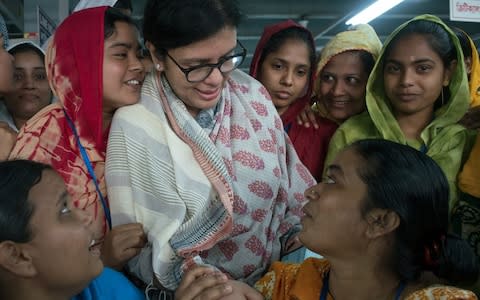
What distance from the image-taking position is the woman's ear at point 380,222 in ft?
4.01

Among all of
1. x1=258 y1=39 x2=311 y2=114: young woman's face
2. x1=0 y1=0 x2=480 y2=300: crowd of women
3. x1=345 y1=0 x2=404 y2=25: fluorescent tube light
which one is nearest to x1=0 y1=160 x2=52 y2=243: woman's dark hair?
x1=0 y1=0 x2=480 y2=300: crowd of women

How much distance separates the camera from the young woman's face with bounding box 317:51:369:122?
6.79ft

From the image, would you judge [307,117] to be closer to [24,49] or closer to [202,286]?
[202,286]

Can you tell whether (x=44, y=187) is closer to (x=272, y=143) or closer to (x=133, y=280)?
(x=133, y=280)

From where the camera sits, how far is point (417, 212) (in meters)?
1.22

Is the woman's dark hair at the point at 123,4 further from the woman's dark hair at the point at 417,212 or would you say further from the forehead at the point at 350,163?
the woman's dark hair at the point at 417,212

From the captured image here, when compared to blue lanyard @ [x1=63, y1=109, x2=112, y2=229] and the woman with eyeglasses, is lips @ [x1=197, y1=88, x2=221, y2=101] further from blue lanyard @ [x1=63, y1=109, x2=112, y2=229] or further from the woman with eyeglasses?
blue lanyard @ [x1=63, y1=109, x2=112, y2=229]

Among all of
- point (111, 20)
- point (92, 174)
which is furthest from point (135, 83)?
point (92, 174)

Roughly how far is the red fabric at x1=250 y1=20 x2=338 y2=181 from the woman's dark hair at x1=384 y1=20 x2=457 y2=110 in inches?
15.9

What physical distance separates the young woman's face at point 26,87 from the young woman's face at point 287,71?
127cm

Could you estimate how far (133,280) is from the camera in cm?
144

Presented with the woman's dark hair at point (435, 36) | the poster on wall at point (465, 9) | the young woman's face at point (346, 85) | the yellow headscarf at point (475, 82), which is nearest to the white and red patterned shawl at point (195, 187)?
the young woman's face at point (346, 85)

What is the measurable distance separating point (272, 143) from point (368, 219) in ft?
1.59

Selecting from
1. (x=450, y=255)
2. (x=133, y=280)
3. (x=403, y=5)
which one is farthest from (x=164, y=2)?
(x=403, y=5)
